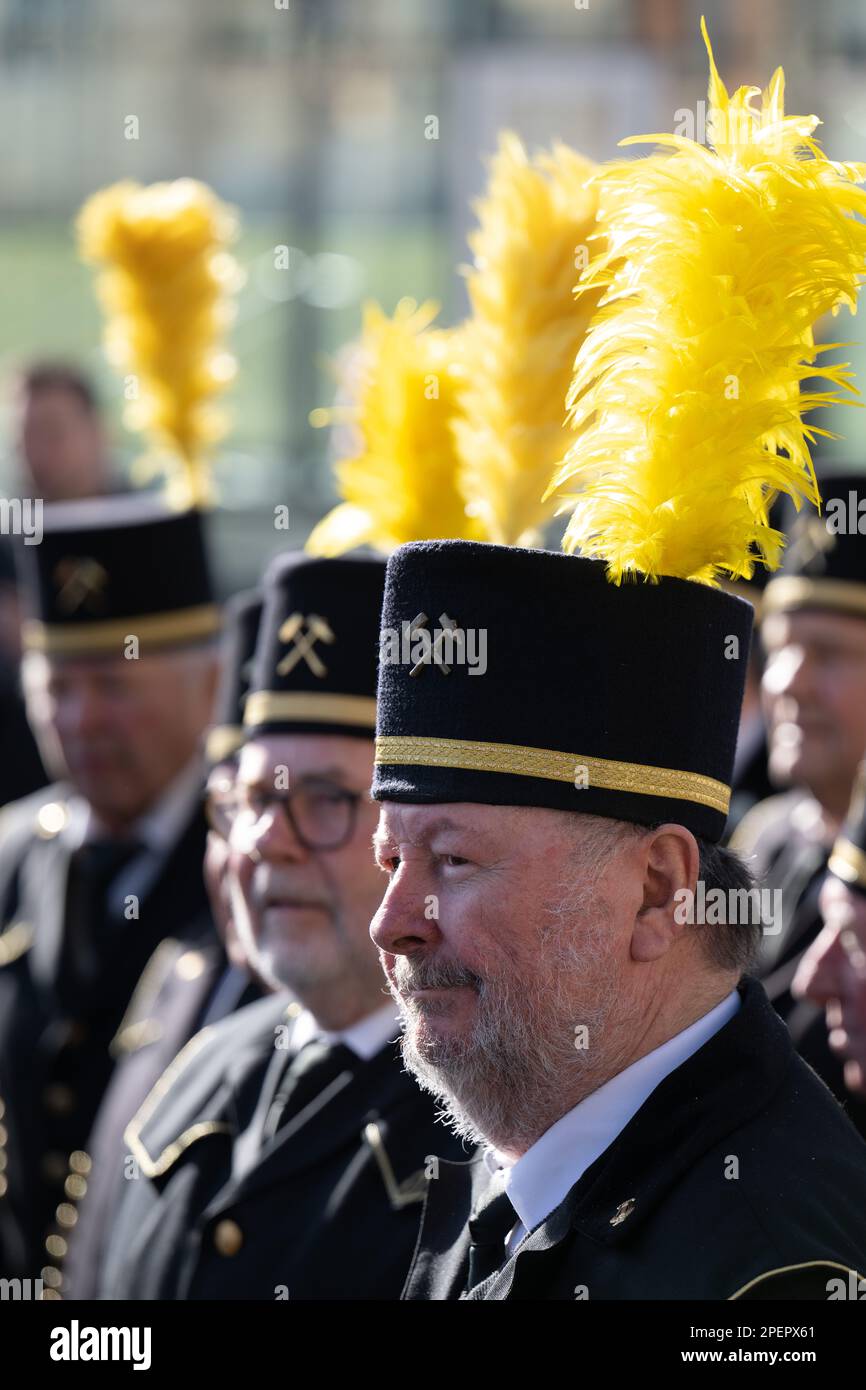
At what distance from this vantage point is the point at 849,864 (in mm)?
3379

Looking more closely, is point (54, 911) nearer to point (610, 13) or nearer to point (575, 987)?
point (575, 987)

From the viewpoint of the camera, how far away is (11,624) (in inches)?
303

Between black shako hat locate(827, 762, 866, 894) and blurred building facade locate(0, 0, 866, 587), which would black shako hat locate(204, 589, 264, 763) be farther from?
blurred building facade locate(0, 0, 866, 587)

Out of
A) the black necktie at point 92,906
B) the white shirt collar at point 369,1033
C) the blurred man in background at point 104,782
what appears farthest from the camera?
the black necktie at point 92,906

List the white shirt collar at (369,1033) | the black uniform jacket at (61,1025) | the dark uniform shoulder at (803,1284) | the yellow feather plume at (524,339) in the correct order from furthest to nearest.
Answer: the black uniform jacket at (61,1025) → the white shirt collar at (369,1033) → the yellow feather plume at (524,339) → the dark uniform shoulder at (803,1284)

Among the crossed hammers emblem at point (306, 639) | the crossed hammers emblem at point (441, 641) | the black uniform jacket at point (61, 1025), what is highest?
the crossed hammers emblem at point (441, 641)

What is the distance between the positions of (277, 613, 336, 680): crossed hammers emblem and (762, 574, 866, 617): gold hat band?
1502 mm

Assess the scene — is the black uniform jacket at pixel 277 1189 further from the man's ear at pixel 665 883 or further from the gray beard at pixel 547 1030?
the man's ear at pixel 665 883

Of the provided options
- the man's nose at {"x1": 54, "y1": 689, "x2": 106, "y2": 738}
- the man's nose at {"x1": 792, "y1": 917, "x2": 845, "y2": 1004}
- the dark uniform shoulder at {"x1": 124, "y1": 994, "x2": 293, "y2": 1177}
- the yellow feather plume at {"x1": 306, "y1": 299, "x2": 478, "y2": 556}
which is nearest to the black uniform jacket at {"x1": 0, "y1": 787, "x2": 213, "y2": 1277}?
the man's nose at {"x1": 54, "y1": 689, "x2": 106, "y2": 738}

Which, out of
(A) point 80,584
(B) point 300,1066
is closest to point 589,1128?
(B) point 300,1066

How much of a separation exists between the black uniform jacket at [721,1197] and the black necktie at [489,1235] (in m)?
0.04

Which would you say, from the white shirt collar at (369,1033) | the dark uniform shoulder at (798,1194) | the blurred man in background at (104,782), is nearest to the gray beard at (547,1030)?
the dark uniform shoulder at (798,1194)

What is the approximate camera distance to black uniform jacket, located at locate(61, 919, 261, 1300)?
13.3ft

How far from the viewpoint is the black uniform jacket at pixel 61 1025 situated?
475 cm
